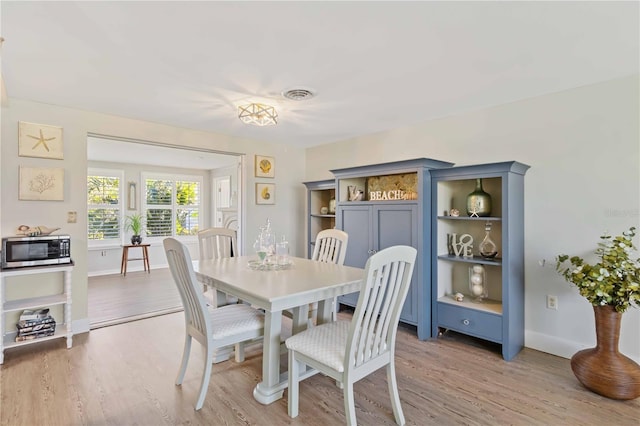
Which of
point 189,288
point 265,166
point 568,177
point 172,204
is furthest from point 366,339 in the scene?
point 172,204

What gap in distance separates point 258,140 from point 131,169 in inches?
142

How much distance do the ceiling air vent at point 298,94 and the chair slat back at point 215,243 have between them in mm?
1430

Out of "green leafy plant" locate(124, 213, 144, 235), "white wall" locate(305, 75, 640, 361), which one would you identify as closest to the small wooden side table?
"green leafy plant" locate(124, 213, 144, 235)

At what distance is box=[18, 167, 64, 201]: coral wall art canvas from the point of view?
297cm

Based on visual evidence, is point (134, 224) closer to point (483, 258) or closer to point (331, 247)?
point (331, 247)

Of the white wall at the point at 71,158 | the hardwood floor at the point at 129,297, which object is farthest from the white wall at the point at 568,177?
the hardwood floor at the point at 129,297

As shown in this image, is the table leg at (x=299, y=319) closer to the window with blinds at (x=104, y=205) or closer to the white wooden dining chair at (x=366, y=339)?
the white wooden dining chair at (x=366, y=339)

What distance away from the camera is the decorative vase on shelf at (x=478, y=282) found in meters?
3.04

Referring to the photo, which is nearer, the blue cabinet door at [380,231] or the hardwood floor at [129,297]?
the blue cabinet door at [380,231]

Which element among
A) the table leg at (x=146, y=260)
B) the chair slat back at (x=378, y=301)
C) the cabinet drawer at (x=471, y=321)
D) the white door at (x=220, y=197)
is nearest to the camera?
the chair slat back at (x=378, y=301)

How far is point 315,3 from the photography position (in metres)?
1.58

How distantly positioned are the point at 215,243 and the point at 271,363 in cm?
150

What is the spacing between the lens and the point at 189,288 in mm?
1993

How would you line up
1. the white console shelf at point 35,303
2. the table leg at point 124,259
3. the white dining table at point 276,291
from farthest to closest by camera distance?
1. the table leg at point 124,259
2. the white console shelf at point 35,303
3. the white dining table at point 276,291
